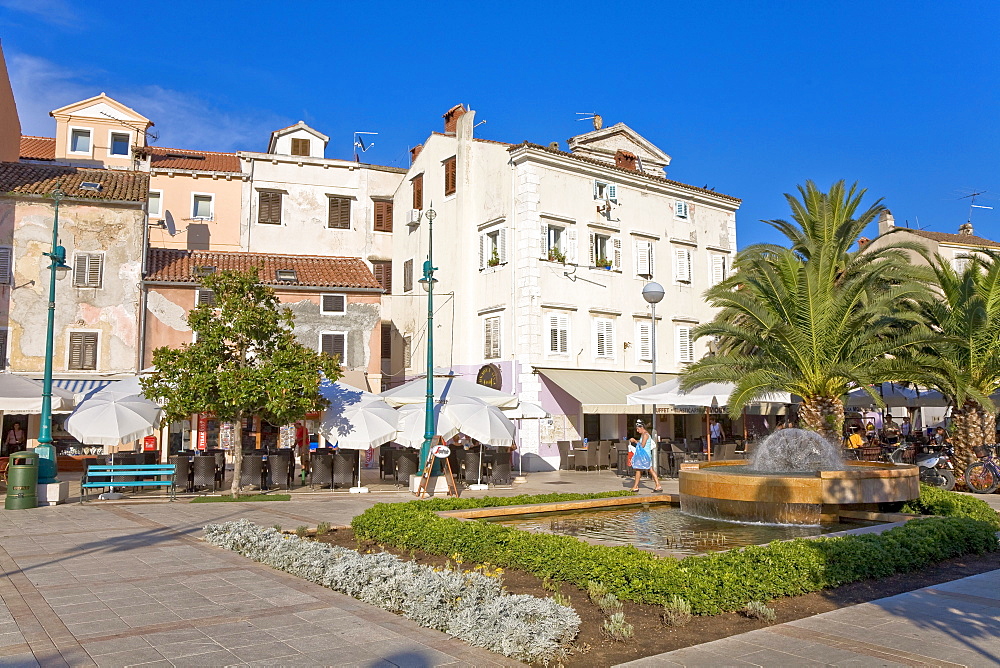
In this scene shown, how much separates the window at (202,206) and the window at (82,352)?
7.87 meters

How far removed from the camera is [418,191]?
112 feet

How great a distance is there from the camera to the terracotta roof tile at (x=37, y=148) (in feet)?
124

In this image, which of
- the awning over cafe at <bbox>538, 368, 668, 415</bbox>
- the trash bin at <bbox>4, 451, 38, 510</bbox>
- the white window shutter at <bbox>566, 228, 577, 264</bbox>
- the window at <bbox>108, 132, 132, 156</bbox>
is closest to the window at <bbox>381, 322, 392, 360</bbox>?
the awning over cafe at <bbox>538, 368, 668, 415</bbox>

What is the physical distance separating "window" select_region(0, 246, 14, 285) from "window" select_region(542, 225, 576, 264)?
18590mm

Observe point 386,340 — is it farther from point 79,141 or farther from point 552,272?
point 79,141

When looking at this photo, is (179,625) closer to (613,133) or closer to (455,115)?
(455,115)

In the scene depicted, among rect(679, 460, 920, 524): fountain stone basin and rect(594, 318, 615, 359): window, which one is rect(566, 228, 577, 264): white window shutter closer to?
rect(594, 318, 615, 359): window

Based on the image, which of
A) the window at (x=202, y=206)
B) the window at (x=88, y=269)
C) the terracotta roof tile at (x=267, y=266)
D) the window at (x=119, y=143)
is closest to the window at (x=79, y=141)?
the window at (x=119, y=143)

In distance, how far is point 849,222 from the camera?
2198 centimetres

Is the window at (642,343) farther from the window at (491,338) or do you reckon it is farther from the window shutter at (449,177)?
the window shutter at (449,177)

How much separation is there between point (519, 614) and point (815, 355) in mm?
14464

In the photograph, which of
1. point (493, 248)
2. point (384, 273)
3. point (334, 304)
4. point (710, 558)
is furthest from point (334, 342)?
point (710, 558)

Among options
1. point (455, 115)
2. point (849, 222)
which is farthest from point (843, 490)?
point (455, 115)

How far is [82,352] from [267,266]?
7455 millimetres
